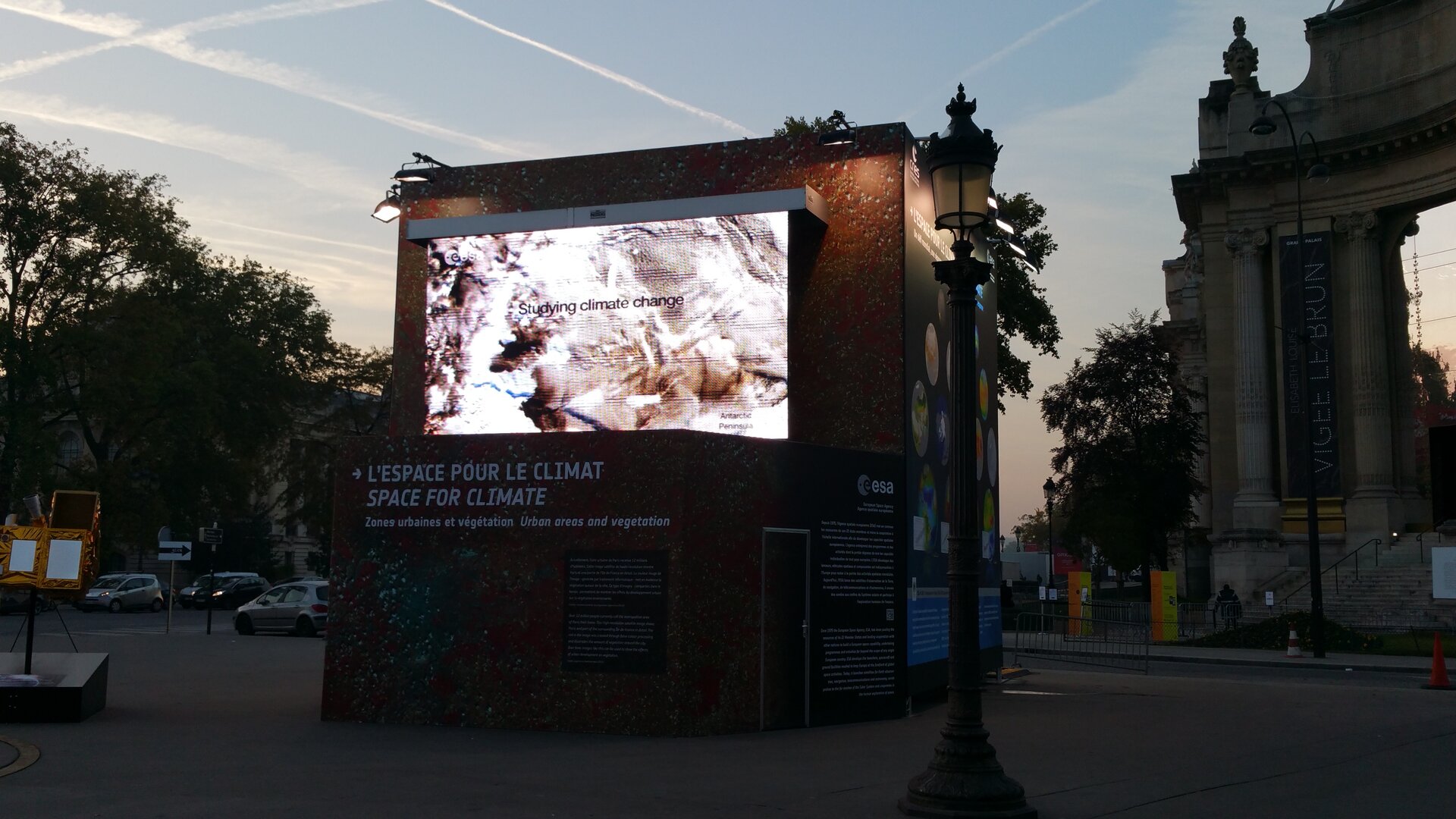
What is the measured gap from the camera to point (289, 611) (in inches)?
1321

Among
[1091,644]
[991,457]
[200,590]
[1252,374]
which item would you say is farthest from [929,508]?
[200,590]

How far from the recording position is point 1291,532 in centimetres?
4375

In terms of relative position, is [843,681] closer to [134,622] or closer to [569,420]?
[569,420]

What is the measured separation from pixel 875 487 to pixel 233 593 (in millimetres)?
45955

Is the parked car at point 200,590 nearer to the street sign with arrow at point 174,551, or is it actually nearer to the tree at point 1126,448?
the street sign with arrow at point 174,551

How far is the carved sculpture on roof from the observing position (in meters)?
46.8

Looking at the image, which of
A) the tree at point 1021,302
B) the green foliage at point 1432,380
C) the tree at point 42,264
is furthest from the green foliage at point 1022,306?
the green foliage at point 1432,380

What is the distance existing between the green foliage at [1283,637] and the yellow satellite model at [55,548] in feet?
87.8

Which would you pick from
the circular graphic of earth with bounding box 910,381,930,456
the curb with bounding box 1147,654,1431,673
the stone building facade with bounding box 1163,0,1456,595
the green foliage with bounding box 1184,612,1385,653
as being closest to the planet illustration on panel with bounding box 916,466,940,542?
the circular graphic of earth with bounding box 910,381,930,456

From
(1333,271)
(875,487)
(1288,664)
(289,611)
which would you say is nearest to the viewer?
(875,487)

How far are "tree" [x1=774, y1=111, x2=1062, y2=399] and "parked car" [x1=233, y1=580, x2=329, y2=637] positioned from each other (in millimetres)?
20194

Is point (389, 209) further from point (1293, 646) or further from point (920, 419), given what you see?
point (1293, 646)

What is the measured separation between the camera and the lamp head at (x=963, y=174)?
9195 millimetres

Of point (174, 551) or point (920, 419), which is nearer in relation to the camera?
point (920, 419)
